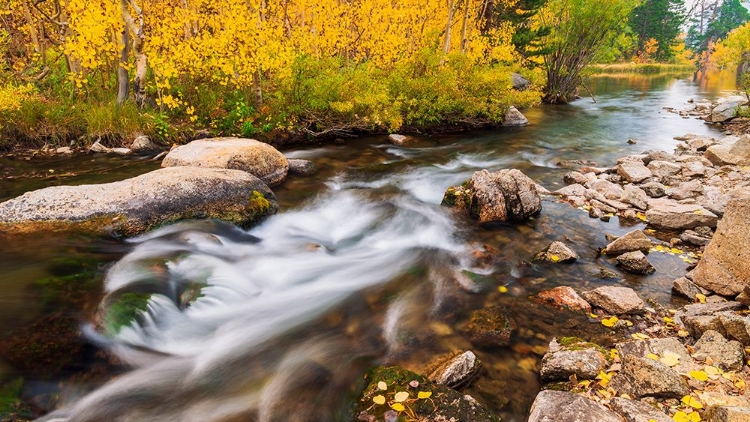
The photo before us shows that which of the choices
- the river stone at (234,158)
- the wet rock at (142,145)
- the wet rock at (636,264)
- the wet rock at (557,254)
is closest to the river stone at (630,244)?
the wet rock at (636,264)

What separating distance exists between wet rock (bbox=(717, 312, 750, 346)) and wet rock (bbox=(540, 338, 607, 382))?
3.83 ft

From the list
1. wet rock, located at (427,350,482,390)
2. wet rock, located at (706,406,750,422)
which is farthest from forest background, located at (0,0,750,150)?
wet rock, located at (706,406,750,422)

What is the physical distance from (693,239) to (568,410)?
216 inches

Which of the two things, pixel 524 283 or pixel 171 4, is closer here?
pixel 524 283

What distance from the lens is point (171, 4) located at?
15664 mm

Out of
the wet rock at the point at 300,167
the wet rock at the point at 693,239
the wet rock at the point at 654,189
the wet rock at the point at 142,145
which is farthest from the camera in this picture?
the wet rock at the point at 142,145

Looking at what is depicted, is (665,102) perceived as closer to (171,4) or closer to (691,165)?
(691,165)

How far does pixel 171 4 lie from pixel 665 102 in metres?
29.8

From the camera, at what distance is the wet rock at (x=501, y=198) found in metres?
8.09

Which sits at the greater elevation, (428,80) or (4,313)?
(428,80)

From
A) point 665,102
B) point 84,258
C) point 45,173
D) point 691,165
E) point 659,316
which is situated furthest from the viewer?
point 665,102

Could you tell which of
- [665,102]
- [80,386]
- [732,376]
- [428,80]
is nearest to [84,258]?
[80,386]

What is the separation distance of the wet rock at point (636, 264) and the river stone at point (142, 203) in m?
6.22

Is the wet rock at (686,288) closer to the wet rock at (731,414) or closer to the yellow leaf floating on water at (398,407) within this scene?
the wet rock at (731,414)
